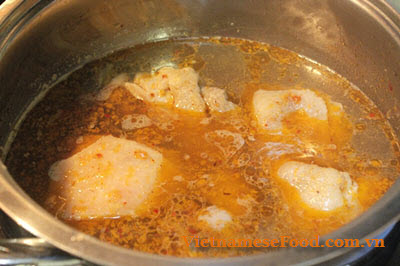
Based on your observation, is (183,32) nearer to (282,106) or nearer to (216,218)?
(282,106)

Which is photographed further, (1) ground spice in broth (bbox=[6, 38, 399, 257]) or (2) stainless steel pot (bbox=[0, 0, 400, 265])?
(2) stainless steel pot (bbox=[0, 0, 400, 265])


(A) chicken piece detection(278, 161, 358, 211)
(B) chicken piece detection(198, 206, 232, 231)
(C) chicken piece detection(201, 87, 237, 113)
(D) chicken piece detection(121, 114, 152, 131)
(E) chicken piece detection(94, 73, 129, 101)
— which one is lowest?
(E) chicken piece detection(94, 73, 129, 101)

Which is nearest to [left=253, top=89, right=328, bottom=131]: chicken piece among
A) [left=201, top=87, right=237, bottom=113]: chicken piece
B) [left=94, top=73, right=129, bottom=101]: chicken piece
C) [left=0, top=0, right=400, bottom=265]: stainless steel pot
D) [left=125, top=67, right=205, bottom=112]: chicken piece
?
[left=201, top=87, right=237, bottom=113]: chicken piece

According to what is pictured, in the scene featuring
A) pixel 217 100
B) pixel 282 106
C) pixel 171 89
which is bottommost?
pixel 171 89

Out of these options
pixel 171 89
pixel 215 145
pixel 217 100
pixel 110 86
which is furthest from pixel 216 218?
pixel 110 86

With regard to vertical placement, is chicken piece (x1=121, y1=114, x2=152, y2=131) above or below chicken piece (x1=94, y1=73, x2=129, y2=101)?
above

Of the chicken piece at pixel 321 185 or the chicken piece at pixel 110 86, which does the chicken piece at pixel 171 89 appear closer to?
the chicken piece at pixel 110 86

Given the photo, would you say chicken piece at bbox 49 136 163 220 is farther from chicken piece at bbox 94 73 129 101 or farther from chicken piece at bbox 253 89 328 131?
chicken piece at bbox 253 89 328 131

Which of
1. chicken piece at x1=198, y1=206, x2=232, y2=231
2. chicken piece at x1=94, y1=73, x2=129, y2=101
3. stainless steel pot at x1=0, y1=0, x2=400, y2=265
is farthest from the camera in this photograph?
chicken piece at x1=94, y1=73, x2=129, y2=101
